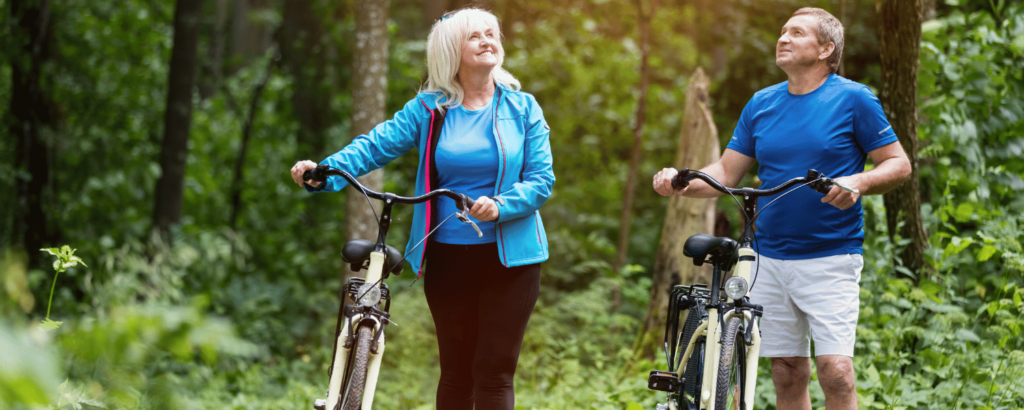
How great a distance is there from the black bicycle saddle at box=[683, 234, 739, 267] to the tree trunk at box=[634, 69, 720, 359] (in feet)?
8.54

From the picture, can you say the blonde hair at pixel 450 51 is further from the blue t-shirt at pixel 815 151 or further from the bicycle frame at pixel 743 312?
the blue t-shirt at pixel 815 151

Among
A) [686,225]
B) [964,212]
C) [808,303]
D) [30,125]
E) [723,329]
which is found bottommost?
[723,329]

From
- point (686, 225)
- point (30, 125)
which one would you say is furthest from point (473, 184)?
point (30, 125)

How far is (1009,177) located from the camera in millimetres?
5285

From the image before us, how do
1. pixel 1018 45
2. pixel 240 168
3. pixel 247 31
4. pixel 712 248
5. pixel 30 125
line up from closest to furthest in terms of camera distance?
pixel 712 248 < pixel 1018 45 < pixel 30 125 < pixel 240 168 < pixel 247 31

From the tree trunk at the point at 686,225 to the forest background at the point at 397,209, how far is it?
212mm

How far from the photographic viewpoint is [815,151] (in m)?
3.08

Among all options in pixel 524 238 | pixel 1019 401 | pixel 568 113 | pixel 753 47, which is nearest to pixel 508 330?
pixel 524 238

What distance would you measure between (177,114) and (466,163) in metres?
6.77

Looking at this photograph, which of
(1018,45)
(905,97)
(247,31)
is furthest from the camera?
(247,31)

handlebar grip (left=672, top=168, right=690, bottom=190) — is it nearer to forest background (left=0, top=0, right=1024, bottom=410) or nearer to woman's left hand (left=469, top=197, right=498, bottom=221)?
woman's left hand (left=469, top=197, right=498, bottom=221)

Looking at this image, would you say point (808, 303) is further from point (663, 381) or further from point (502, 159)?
point (502, 159)

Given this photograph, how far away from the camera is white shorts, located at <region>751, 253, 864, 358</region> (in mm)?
3066

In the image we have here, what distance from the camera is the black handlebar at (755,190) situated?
2.80 meters
